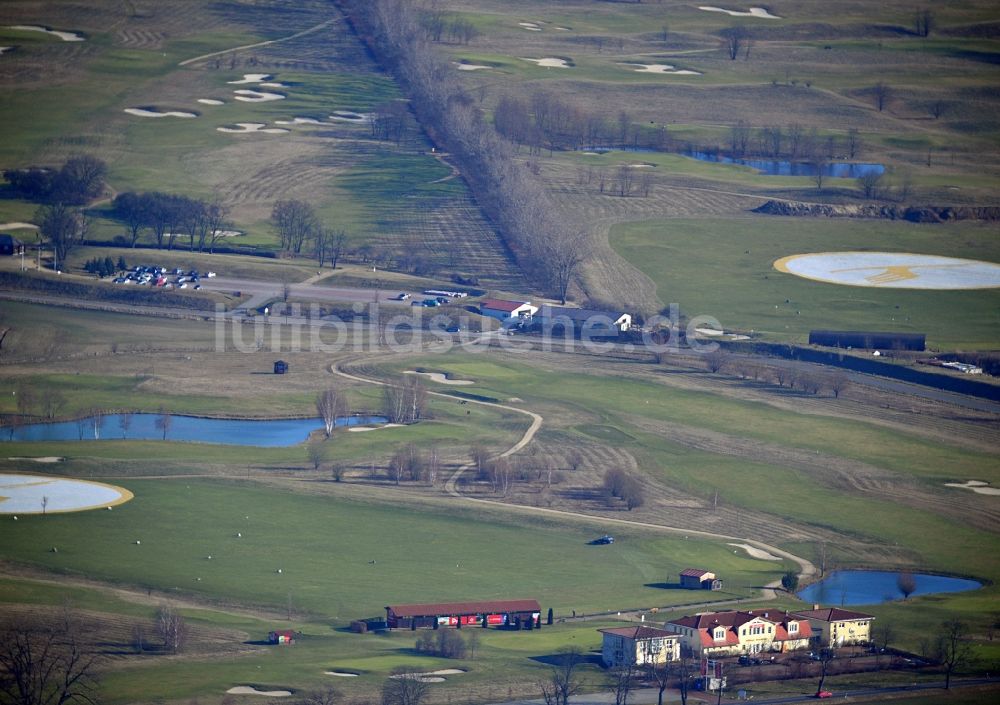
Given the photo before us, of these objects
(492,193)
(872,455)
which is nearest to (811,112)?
(492,193)

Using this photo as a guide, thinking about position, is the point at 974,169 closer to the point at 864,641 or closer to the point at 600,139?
the point at 600,139

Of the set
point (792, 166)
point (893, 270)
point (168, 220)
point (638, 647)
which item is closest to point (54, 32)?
point (168, 220)

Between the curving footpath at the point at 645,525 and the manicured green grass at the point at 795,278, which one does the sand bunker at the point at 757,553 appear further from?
the manicured green grass at the point at 795,278

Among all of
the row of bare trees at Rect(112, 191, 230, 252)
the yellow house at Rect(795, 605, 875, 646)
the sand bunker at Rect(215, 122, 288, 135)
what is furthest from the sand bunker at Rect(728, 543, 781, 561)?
the sand bunker at Rect(215, 122, 288, 135)

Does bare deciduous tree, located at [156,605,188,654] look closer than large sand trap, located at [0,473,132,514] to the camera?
Yes

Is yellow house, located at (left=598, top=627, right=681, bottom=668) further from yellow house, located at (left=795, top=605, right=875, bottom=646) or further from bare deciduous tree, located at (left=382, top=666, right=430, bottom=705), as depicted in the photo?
bare deciduous tree, located at (left=382, top=666, right=430, bottom=705)

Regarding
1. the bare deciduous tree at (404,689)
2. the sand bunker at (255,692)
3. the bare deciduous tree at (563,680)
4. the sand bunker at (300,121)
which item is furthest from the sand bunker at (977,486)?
the sand bunker at (300,121)
